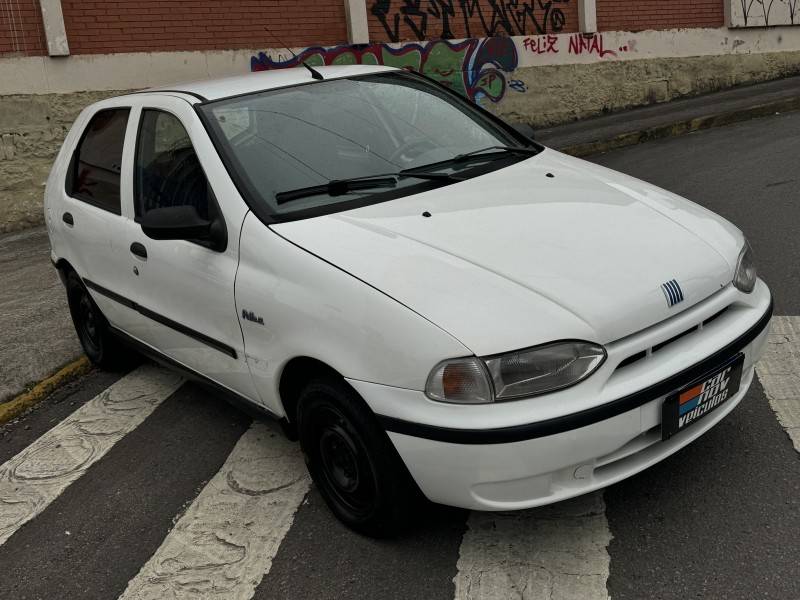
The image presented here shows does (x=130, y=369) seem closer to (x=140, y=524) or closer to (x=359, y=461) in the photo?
(x=140, y=524)

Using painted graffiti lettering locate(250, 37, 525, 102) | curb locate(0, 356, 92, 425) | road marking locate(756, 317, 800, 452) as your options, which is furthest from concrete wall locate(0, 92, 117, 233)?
road marking locate(756, 317, 800, 452)

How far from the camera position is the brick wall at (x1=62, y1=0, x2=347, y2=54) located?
1080cm

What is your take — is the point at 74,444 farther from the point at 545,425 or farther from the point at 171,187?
the point at 545,425

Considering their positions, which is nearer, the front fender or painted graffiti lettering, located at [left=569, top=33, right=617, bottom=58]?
the front fender

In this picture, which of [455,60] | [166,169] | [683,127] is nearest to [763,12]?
[683,127]

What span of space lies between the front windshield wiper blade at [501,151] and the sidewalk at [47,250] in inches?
122

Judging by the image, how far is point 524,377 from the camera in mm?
2859

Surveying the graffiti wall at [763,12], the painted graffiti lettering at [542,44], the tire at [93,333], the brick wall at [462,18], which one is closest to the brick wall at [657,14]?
the graffiti wall at [763,12]

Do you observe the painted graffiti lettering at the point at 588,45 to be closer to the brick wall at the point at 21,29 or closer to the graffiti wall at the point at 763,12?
the graffiti wall at the point at 763,12

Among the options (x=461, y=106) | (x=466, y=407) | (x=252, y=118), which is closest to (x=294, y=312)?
(x=466, y=407)

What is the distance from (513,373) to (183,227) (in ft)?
5.23

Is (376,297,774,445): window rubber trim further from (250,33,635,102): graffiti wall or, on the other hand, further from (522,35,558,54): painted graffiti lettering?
(522,35,558,54): painted graffiti lettering

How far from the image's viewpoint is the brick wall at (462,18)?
13188 millimetres

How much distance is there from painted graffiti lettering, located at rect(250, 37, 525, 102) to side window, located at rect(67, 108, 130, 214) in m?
7.70
